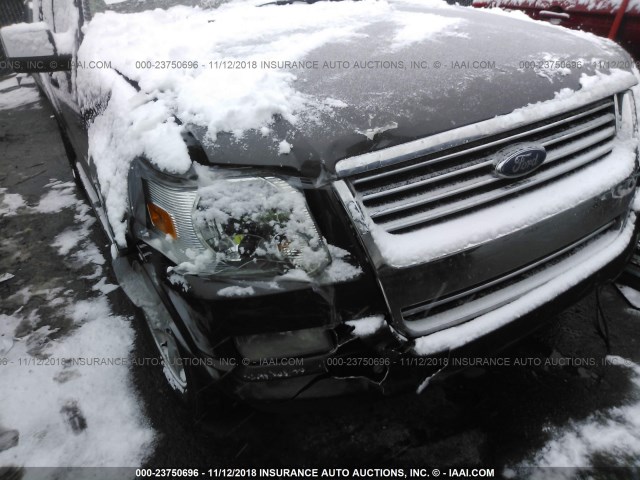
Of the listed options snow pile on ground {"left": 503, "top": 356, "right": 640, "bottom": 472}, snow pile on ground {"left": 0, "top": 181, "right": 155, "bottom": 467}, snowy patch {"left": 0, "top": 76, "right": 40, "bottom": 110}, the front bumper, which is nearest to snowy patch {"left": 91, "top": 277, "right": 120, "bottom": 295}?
snow pile on ground {"left": 0, "top": 181, "right": 155, "bottom": 467}

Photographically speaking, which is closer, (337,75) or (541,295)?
(541,295)

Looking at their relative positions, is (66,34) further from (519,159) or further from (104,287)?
(519,159)

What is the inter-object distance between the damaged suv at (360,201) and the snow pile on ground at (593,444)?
57 cm

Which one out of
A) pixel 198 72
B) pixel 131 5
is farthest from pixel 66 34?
pixel 198 72

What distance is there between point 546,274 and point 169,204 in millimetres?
1385

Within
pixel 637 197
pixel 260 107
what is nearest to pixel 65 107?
pixel 260 107

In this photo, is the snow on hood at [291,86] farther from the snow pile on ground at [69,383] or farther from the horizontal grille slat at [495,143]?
the snow pile on ground at [69,383]

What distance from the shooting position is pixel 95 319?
2766 mm

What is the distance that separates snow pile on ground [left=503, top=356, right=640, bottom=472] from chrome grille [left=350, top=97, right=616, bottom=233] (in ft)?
3.56

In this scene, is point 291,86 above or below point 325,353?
above

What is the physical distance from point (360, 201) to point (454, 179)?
37 cm

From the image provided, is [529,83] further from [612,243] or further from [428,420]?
[428,420]

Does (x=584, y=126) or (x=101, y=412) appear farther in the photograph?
(x=101, y=412)

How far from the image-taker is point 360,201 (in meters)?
1.40
